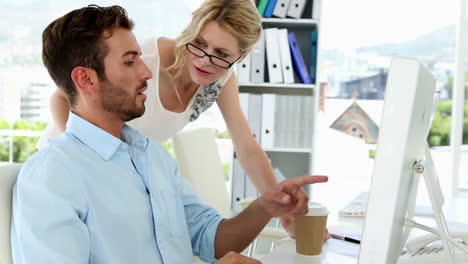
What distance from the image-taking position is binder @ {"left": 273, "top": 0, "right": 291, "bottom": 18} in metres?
3.58

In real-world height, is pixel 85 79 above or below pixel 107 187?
above

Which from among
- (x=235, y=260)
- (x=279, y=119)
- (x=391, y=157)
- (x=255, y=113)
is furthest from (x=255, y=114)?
(x=391, y=157)

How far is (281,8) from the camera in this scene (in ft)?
11.7

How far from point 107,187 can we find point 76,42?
0.33m

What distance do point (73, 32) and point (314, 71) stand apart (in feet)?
7.49

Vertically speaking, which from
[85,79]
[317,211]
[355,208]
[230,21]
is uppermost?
[230,21]

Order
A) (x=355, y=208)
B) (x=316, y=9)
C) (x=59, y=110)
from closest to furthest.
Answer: (x=59, y=110) < (x=355, y=208) < (x=316, y=9)

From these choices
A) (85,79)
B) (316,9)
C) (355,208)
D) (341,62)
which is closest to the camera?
(85,79)

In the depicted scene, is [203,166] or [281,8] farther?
[281,8]

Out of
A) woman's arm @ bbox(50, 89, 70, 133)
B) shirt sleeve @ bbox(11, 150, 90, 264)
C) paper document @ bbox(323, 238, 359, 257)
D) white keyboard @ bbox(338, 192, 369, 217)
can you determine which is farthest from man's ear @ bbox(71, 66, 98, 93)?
white keyboard @ bbox(338, 192, 369, 217)

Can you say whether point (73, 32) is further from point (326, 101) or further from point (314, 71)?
point (326, 101)

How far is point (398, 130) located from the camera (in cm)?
85

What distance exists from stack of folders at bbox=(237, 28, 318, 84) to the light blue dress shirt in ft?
6.54

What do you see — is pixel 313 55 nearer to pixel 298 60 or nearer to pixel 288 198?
pixel 298 60
